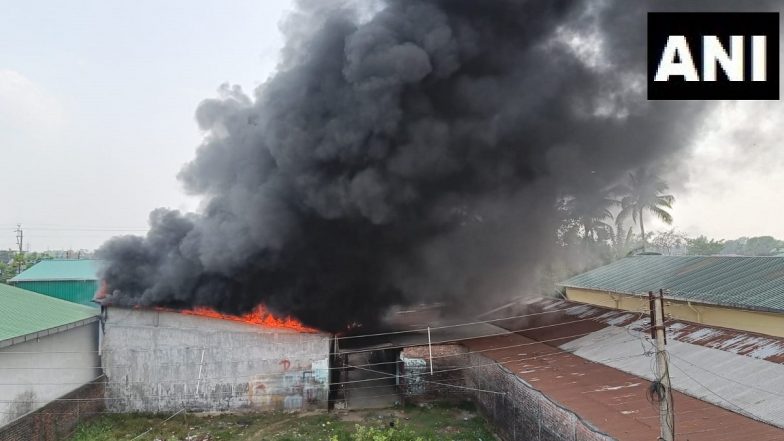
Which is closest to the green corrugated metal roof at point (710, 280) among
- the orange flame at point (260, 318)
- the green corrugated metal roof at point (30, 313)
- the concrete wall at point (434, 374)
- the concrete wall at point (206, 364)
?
the concrete wall at point (434, 374)

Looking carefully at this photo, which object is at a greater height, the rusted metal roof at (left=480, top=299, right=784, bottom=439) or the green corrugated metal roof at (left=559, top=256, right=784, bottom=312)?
the green corrugated metal roof at (left=559, top=256, right=784, bottom=312)

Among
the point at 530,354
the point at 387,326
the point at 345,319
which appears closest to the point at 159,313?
the point at 345,319

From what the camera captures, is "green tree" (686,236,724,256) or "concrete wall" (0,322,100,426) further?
"green tree" (686,236,724,256)

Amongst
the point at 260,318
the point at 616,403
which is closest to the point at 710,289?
the point at 616,403

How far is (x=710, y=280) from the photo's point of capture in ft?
54.7

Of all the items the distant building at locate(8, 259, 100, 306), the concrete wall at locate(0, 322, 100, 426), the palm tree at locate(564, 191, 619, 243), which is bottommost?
the concrete wall at locate(0, 322, 100, 426)

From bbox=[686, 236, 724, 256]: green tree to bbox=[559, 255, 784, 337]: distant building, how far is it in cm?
3118

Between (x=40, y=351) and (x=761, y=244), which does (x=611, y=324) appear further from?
(x=761, y=244)

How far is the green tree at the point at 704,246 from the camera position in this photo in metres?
49.2

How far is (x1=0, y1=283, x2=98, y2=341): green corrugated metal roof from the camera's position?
15070mm

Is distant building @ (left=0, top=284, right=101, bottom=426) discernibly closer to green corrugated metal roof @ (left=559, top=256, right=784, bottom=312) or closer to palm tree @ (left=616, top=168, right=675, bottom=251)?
green corrugated metal roof @ (left=559, top=256, right=784, bottom=312)

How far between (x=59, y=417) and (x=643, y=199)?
4011 cm

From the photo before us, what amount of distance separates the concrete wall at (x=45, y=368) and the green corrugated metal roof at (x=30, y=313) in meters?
0.44

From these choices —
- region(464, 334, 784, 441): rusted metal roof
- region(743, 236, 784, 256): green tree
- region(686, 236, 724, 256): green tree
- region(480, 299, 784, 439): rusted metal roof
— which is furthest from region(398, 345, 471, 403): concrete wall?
region(743, 236, 784, 256): green tree
